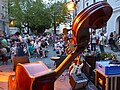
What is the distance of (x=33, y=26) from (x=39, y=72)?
26.7 metres

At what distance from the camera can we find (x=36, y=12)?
2564 cm

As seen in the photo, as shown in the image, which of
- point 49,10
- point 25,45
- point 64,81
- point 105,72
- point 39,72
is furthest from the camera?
point 49,10

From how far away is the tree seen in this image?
25688 millimetres

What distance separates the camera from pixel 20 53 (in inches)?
400

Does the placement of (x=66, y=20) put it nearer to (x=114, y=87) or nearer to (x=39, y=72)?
(x=114, y=87)

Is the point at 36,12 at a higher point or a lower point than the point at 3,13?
lower

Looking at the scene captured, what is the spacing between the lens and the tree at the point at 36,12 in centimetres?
2569

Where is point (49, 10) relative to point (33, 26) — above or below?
above

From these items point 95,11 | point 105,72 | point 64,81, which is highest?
point 95,11

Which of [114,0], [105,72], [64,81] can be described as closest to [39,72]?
[105,72]

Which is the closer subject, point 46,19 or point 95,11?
point 95,11

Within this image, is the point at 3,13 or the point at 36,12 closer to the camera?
the point at 36,12

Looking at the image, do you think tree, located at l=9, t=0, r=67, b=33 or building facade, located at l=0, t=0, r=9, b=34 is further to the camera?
building facade, located at l=0, t=0, r=9, b=34

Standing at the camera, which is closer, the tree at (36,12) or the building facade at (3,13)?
the tree at (36,12)
